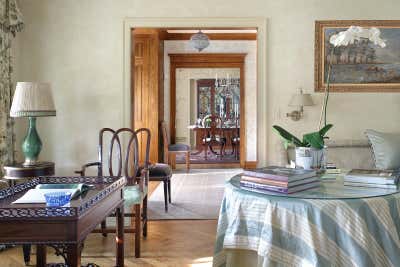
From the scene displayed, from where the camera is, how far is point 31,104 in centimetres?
357

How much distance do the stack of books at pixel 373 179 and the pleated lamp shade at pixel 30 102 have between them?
2613 millimetres

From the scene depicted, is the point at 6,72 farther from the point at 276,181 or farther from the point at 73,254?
the point at 276,181

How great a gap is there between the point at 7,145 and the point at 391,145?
3.65 meters

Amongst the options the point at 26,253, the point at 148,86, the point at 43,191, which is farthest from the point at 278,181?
the point at 148,86

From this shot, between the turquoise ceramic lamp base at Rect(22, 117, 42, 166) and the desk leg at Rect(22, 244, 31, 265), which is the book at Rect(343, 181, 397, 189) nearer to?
the desk leg at Rect(22, 244, 31, 265)

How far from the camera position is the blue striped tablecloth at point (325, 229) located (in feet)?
5.98

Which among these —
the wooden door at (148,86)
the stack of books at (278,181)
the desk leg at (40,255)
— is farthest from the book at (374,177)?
the wooden door at (148,86)

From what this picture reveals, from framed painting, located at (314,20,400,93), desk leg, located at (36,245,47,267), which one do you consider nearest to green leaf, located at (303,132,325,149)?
desk leg, located at (36,245,47,267)

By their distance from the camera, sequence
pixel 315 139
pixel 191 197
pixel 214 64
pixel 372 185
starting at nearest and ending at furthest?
pixel 372 185 → pixel 315 139 → pixel 191 197 → pixel 214 64

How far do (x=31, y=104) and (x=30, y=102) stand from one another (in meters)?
0.02

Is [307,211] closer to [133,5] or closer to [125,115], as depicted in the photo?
[125,115]

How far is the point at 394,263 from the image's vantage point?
186 centimetres

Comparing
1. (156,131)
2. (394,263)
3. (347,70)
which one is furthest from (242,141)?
(394,263)

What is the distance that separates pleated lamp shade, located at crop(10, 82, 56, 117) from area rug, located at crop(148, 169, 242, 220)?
1.70 meters
